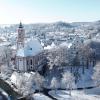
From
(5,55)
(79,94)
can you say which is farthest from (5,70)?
(79,94)

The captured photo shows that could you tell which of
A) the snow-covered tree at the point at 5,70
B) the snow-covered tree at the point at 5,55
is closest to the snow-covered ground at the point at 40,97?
the snow-covered tree at the point at 5,70

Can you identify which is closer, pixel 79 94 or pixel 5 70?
pixel 79 94

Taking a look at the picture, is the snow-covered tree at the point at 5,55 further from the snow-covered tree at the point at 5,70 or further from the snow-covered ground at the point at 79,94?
the snow-covered ground at the point at 79,94

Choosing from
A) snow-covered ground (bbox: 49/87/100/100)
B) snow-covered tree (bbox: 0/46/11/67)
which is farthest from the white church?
snow-covered ground (bbox: 49/87/100/100)

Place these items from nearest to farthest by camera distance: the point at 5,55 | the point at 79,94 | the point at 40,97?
the point at 40,97 < the point at 79,94 < the point at 5,55

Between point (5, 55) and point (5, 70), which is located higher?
point (5, 55)

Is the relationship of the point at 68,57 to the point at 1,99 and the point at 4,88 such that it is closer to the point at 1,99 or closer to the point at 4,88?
the point at 4,88

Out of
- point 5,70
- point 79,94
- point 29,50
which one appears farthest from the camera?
point 29,50

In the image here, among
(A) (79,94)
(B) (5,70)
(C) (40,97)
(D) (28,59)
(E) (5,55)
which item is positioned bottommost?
(C) (40,97)

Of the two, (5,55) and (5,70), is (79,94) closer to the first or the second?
(5,70)
